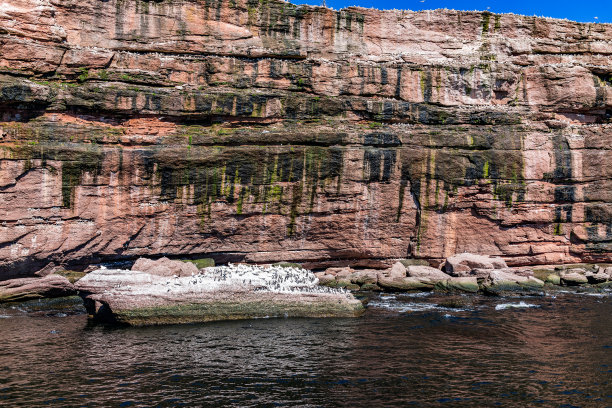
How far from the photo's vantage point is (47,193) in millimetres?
26891

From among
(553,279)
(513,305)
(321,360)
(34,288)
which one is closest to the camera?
(321,360)

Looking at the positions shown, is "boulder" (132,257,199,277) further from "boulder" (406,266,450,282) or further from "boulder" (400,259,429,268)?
"boulder" (400,259,429,268)

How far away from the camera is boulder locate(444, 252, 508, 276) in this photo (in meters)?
31.6

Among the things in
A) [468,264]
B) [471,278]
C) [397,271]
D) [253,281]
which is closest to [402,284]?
[397,271]

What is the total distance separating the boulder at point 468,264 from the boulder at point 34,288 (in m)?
21.5

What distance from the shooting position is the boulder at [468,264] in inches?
1244

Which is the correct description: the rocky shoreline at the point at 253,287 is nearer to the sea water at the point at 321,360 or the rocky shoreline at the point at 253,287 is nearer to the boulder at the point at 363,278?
the boulder at the point at 363,278

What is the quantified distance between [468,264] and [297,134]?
42.9 ft

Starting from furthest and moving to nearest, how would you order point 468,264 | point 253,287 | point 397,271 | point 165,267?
point 468,264, point 397,271, point 165,267, point 253,287

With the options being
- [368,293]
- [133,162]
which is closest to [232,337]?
[368,293]

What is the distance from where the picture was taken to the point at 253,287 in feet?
77.6

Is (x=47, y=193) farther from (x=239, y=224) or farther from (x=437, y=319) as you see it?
(x=437, y=319)

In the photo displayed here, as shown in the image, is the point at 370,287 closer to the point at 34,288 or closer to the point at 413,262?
the point at 413,262

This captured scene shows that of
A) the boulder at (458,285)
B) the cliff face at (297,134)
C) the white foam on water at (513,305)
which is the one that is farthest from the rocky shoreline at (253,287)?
the white foam on water at (513,305)
